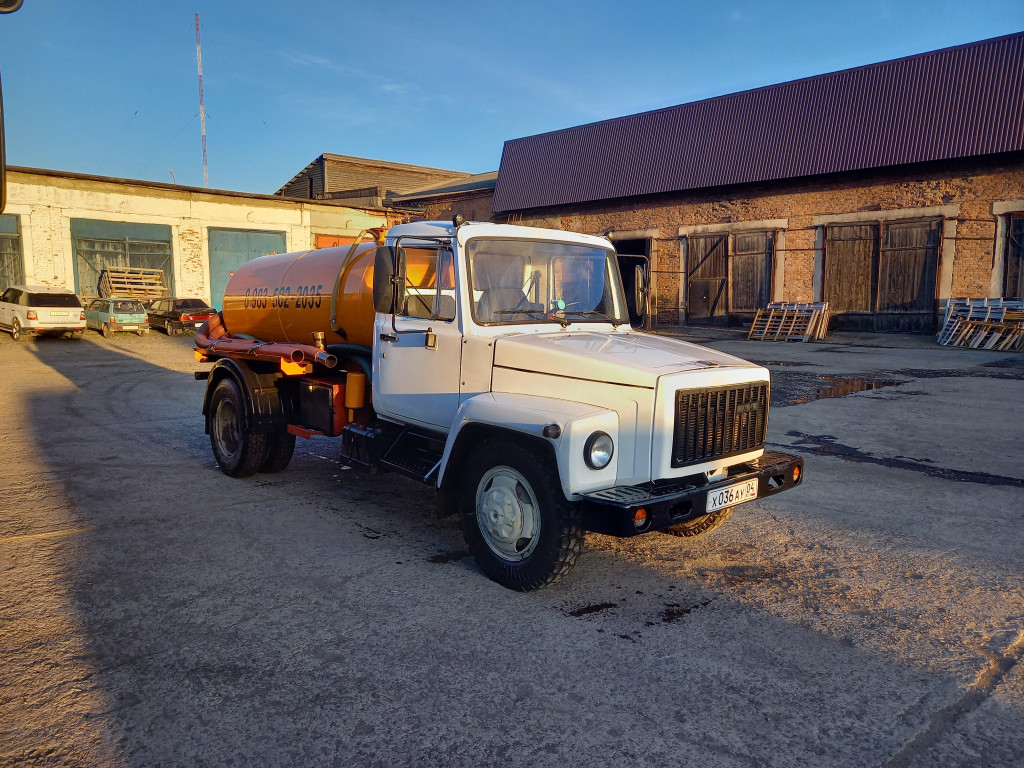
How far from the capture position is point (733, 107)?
1014 inches

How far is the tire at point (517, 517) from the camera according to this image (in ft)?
13.3

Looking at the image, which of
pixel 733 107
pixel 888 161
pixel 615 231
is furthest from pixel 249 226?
pixel 888 161

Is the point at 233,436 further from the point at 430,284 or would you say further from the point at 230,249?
the point at 230,249

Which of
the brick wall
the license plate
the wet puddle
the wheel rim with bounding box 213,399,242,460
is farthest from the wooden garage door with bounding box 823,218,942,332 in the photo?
the wheel rim with bounding box 213,399,242,460

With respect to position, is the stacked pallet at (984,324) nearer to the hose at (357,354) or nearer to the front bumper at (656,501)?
the front bumper at (656,501)

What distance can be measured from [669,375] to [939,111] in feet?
72.0

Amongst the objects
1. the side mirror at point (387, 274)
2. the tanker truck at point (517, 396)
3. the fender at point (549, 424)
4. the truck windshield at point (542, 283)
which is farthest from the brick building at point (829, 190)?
the fender at point (549, 424)

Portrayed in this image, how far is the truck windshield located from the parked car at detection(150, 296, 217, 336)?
80.3ft

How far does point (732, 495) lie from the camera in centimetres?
427

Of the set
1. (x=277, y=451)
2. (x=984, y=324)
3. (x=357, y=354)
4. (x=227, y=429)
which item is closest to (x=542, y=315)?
(x=357, y=354)

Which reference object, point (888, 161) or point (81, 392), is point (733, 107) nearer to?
point (888, 161)

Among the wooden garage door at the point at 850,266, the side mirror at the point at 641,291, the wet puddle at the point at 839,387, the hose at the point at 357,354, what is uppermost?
the wooden garage door at the point at 850,266

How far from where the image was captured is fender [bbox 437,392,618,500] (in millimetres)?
3910

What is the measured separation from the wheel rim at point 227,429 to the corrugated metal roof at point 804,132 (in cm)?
2123
